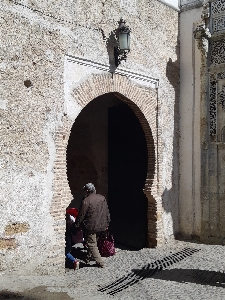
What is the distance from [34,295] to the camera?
157 inches

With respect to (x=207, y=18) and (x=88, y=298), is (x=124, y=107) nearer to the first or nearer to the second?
(x=207, y=18)

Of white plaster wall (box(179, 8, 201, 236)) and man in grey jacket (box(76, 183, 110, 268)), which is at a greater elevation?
white plaster wall (box(179, 8, 201, 236))

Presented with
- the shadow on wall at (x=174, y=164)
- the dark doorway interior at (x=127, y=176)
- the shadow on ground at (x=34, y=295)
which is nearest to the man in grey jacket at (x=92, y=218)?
the shadow on ground at (x=34, y=295)

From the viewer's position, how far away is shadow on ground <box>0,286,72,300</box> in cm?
387

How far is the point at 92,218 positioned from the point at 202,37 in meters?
4.28

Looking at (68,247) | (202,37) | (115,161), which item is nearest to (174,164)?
(115,161)

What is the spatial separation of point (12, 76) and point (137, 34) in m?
2.90

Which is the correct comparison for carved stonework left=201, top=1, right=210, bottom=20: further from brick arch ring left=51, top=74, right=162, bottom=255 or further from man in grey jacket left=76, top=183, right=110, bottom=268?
man in grey jacket left=76, top=183, right=110, bottom=268

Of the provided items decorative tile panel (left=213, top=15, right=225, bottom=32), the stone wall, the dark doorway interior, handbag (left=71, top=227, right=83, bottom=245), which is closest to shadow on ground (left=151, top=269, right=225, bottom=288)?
handbag (left=71, top=227, right=83, bottom=245)

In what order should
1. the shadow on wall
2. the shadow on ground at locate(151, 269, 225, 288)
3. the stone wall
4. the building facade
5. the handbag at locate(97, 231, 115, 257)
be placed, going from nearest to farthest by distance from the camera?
the stone wall < the building facade < the shadow on ground at locate(151, 269, 225, 288) < the handbag at locate(97, 231, 115, 257) < the shadow on wall

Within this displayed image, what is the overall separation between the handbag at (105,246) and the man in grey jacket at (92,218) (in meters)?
0.58

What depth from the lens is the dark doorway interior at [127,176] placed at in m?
7.20

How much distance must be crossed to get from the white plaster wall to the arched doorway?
38.6 inches

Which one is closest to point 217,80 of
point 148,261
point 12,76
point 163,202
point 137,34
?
point 137,34
